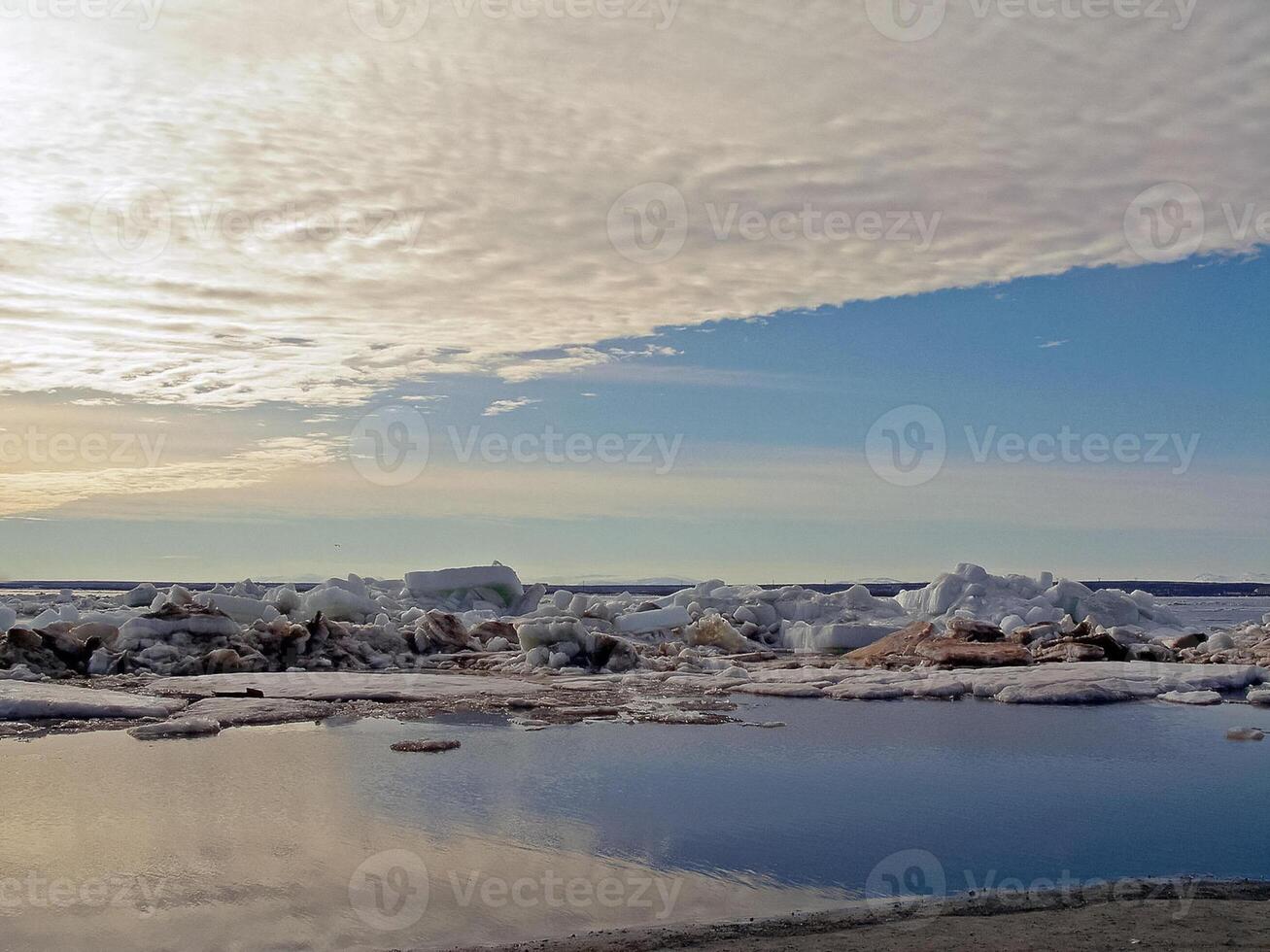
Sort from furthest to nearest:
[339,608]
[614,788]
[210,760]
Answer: [339,608]
[210,760]
[614,788]

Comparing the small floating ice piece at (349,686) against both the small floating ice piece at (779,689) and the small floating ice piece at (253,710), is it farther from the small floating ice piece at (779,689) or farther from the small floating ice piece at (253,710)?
the small floating ice piece at (779,689)

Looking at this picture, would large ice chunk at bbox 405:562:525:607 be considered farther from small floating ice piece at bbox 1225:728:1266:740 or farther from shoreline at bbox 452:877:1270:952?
shoreline at bbox 452:877:1270:952

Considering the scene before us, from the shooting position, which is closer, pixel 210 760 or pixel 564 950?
pixel 564 950

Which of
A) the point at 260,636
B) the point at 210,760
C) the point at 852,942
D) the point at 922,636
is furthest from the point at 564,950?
the point at 922,636

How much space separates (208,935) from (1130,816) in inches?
194

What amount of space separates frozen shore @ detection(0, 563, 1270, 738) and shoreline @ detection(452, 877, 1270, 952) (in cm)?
566

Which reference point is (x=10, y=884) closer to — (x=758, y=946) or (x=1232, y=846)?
(x=758, y=946)

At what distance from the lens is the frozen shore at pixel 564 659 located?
1085cm

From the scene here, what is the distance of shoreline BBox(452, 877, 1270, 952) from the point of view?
3.78 meters

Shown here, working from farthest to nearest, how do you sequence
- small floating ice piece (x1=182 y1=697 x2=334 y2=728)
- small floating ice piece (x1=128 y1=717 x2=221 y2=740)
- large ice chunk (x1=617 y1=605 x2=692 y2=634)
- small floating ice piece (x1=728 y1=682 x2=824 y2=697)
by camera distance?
large ice chunk (x1=617 y1=605 x2=692 y2=634)
small floating ice piece (x1=728 y1=682 x2=824 y2=697)
small floating ice piece (x1=182 y1=697 x2=334 y2=728)
small floating ice piece (x1=128 y1=717 x2=221 y2=740)

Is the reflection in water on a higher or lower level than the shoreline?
lower

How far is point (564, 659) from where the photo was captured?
1484cm

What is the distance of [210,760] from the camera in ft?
24.9

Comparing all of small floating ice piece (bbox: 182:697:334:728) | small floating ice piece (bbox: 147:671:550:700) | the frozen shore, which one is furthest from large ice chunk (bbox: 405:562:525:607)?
small floating ice piece (bbox: 182:697:334:728)
